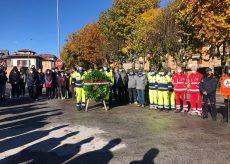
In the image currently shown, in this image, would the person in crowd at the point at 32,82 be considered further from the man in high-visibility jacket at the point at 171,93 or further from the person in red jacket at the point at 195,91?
the person in red jacket at the point at 195,91

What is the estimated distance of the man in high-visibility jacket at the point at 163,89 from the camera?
14.1 m

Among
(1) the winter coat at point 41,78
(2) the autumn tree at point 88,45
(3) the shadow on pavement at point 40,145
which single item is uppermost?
(2) the autumn tree at point 88,45

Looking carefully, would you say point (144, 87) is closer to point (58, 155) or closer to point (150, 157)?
point (150, 157)

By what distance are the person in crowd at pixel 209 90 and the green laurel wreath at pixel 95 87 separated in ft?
14.5

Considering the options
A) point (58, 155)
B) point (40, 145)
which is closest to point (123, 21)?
point (40, 145)

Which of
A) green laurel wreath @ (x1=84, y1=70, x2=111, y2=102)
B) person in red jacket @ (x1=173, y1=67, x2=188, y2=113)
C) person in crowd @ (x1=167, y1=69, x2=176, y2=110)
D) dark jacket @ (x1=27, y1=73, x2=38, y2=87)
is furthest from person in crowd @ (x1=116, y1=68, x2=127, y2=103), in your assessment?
dark jacket @ (x1=27, y1=73, x2=38, y2=87)

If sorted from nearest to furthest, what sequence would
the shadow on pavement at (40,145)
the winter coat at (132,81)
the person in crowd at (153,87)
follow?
the shadow on pavement at (40,145) → the person in crowd at (153,87) → the winter coat at (132,81)

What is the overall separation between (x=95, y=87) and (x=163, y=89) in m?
2.95

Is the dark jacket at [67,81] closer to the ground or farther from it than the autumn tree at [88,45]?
closer to the ground

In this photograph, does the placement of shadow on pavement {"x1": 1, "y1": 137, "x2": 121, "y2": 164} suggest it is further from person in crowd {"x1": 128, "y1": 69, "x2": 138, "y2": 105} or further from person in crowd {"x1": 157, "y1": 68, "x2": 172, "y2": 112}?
person in crowd {"x1": 128, "y1": 69, "x2": 138, "y2": 105}

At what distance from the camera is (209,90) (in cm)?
1182

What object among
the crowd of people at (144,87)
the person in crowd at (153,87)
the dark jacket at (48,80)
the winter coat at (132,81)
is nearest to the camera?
the crowd of people at (144,87)

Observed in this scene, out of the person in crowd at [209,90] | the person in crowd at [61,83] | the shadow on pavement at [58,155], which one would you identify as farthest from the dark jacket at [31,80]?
the shadow on pavement at [58,155]

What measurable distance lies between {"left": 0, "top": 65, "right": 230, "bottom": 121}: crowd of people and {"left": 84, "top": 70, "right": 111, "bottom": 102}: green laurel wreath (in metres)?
0.45
